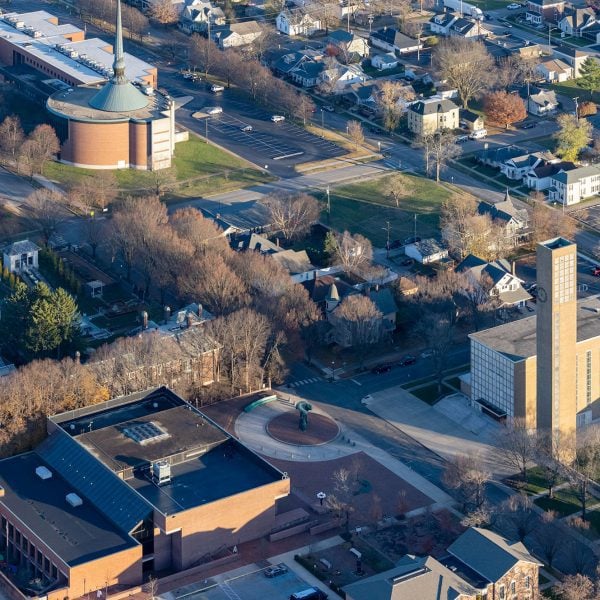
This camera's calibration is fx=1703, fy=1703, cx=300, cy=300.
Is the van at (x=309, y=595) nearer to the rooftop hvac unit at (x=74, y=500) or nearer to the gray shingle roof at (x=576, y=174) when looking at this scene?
the rooftop hvac unit at (x=74, y=500)

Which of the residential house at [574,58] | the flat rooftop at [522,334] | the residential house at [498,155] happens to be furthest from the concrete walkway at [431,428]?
the residential house at [574,58]

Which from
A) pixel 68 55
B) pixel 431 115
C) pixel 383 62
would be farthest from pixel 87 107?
pixel 383 62

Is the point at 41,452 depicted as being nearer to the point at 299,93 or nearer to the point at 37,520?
the point at 37,520

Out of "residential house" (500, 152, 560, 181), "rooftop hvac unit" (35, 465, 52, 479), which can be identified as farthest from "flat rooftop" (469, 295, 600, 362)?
"residential house" (500, 152, 560, 181)

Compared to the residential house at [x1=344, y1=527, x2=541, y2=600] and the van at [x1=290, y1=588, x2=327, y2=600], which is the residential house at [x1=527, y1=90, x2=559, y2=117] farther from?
the van at [x1=290, y1=588, x2=327, y2=600]

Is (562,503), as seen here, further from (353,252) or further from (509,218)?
(509,218)
